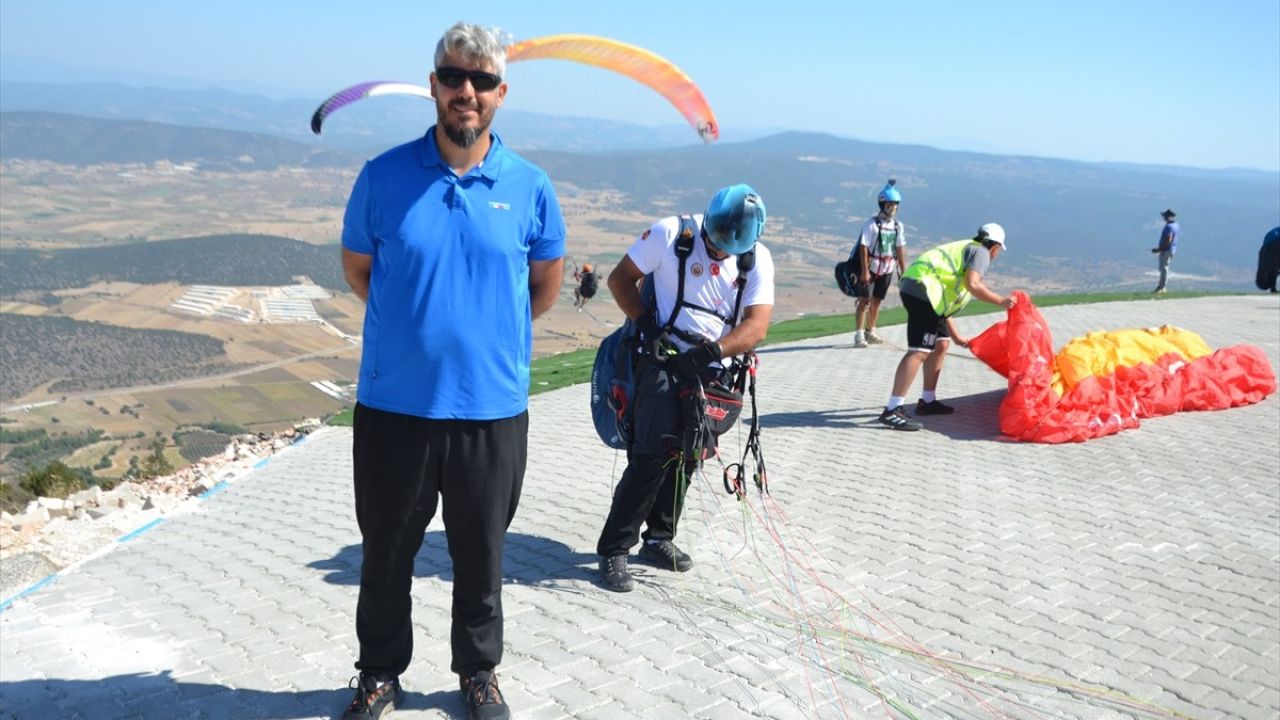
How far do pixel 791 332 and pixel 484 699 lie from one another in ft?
45.7

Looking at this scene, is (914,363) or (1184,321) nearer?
(914,363)

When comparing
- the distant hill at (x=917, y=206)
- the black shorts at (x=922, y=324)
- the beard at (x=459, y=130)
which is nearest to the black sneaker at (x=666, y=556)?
the beard at (x=459, y=130)

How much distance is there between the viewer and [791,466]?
7.71 m

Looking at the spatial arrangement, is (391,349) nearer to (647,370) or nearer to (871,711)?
(647,370)

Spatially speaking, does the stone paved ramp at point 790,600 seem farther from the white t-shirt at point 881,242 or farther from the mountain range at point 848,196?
the mountain range at point 848,196

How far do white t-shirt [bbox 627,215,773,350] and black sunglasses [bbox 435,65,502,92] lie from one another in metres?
1.67

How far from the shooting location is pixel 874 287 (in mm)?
11969

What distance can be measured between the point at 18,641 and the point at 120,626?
417 millimetres

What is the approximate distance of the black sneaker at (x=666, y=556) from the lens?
202 inches

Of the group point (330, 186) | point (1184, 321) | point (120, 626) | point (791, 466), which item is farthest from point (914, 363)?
point (330, 186)

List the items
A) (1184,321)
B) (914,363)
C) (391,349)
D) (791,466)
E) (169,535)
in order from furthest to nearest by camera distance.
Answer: (1184,321), (914,363), (791,466), (169,535), (391,349)

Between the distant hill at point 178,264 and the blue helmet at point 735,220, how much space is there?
83026 millimetres

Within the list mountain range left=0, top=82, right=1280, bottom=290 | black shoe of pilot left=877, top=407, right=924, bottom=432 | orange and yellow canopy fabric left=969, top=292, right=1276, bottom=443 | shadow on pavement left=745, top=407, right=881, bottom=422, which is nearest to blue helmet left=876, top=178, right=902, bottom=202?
orange and yellow canopy fabric left=969, top=292, right=1276, bottom=443

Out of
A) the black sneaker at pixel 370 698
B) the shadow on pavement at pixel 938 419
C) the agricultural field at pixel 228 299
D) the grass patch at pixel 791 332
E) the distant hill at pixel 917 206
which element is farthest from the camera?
the distant hill at pixel 917 206
